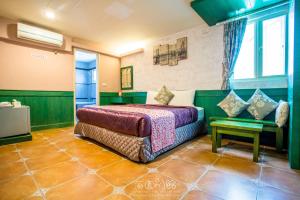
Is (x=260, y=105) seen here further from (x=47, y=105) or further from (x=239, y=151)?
(x=47, y=105)

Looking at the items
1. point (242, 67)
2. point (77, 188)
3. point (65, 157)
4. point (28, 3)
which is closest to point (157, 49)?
point (242, 67)

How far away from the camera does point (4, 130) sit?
2.72 meters

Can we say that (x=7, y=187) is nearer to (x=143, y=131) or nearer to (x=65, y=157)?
(x=65, y=157)

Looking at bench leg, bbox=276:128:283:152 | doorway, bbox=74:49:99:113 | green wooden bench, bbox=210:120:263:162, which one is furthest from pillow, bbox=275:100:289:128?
doorway, bbox=74:49:99:113

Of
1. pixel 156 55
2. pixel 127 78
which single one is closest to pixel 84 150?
pixel 156 55

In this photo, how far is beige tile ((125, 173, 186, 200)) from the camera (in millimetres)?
1309

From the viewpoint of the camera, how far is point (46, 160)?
6.68 ft

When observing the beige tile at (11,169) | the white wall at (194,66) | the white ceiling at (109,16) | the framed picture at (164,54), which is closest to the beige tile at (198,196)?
the beige tile at (11,169)

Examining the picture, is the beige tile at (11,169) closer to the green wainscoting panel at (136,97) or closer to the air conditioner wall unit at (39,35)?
the air conditioner wall unit at (39,35)

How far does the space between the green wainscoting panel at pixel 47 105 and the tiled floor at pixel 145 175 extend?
54.5 inches

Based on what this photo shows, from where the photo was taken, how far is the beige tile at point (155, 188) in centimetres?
131

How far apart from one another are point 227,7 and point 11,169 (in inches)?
161

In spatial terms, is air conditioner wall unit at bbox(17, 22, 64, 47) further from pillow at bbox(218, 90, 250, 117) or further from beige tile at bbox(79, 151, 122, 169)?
pillow at bbox(218, 90, 250, 117)

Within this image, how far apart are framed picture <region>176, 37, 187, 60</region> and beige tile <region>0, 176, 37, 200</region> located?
12.1 feet
